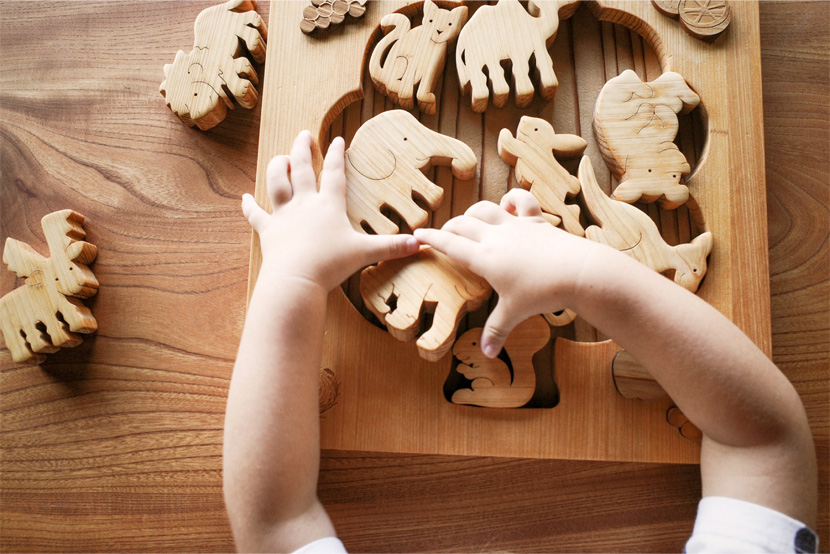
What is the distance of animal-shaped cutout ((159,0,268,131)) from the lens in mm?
519

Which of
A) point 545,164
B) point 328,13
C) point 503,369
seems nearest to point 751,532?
point 503,369

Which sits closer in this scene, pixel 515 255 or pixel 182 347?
pixel 515 255

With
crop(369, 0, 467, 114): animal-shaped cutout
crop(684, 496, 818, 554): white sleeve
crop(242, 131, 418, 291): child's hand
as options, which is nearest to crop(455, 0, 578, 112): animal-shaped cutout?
crop(369, 0, 467, 114): animal-shaped cutout

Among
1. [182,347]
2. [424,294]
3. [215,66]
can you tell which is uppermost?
[215,66]

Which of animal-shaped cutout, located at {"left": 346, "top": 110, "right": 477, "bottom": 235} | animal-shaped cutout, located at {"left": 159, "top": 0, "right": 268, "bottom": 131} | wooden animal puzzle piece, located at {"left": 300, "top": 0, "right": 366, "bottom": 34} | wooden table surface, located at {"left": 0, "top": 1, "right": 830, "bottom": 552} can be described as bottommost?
wooden table surface, located at {"left": 0, "top": 1, "right": 830, "bottom": 552}

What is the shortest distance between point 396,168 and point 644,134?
0.73ft

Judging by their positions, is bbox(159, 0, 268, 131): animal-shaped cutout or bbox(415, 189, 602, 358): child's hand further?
bbox(159, 0, 268, 131): animal-shaped cutout

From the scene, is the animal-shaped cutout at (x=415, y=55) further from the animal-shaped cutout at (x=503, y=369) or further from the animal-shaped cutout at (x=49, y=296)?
the animal-shaped cutout at (x=49, y=296)

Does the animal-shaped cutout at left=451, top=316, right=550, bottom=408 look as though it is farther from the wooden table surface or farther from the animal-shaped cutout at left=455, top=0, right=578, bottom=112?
the animal-shaped cutout at left=455, top=0, right=578, bottom=112

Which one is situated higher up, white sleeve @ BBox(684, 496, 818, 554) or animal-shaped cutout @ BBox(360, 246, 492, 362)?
animal-shaped cutout @ BBox(360, 246, 492, 362)

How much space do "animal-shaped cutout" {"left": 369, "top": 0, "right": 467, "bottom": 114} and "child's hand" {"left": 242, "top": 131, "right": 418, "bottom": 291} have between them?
3.1 inches

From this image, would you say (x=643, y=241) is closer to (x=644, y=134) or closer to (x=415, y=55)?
(x=644, y=134)

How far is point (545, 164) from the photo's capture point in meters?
Answer: 0.45

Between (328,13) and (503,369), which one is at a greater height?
(328,13)
